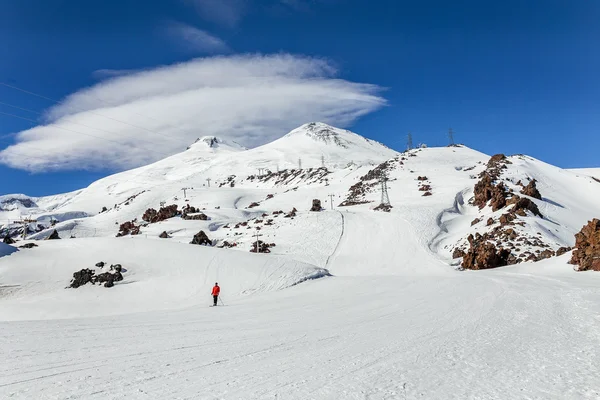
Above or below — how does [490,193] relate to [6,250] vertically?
above

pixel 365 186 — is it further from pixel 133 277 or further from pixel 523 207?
pixel 133 277

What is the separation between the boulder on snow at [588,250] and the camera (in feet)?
103

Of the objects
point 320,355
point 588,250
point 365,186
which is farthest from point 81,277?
point 365,186

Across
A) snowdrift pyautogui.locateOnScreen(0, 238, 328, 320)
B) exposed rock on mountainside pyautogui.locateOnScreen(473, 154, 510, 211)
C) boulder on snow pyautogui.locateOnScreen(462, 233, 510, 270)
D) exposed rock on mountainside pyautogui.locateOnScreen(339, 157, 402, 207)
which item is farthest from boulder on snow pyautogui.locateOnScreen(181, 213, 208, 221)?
boulder on snow pyautogui.locateOnScreen(462, 233, 510, 270)

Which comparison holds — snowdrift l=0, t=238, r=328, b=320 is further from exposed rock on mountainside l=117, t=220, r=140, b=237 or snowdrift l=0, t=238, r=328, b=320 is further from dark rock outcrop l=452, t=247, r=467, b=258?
exposed rock on mountainside l=117, t=220, r=140, b=237

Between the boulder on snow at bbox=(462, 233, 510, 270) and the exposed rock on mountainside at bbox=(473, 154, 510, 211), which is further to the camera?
the exposed rock on mountainside at bbox=(473, 154, 510, 211)

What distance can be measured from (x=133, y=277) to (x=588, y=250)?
122ft

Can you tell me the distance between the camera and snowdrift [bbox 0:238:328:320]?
28.0m

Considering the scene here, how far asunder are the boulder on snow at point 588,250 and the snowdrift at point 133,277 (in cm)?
2128

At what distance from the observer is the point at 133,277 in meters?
32.1

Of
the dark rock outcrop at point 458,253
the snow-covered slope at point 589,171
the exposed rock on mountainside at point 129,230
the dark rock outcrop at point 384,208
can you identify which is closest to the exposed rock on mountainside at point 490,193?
the dark rock outcrop at point 384,208

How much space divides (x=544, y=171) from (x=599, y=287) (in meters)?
84.4

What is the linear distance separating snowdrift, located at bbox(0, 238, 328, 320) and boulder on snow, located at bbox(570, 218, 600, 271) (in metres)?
21.3

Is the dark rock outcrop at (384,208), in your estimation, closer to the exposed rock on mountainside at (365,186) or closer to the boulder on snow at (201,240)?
the exposed rock on mountainside at (365,186)
